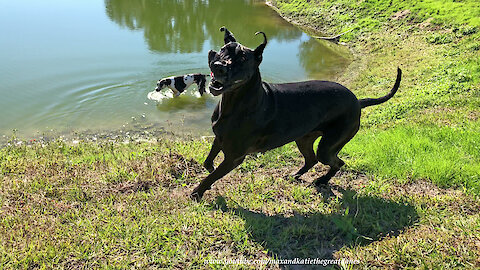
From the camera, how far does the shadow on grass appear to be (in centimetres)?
343

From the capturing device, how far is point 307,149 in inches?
180

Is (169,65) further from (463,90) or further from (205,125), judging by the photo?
(463,90)

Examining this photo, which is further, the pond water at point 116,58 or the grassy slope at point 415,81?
the pond water at point 116,58

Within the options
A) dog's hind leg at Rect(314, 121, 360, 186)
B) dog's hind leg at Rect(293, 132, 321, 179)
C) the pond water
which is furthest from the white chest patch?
dog's hind leg at Rect(314, 121, 360, 186)

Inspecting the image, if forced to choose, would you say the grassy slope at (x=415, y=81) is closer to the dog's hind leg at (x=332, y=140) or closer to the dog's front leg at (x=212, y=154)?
the dog's hind leg at (x=332, y=140)

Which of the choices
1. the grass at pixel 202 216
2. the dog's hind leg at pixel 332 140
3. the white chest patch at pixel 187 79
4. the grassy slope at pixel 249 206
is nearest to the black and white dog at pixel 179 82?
the white chest patch at pixel 187 79

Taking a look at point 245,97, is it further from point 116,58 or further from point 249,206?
point 116,58

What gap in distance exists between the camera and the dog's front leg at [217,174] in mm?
3762

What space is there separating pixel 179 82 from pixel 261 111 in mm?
6625

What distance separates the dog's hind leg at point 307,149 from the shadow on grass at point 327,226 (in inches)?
27.3

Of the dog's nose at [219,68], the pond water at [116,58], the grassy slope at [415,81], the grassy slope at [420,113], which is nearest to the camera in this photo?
the dog's nose at [219,68]

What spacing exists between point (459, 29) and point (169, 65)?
10.5 meters

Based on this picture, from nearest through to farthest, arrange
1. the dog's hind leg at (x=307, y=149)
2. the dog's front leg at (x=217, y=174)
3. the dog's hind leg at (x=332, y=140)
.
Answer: the dog's front leg at (x=217, y=174) < the dog's hind leg at (x=332, y=140) < the dog's hind leg at (x=307, y=149)

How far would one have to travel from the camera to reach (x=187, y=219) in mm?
3684
